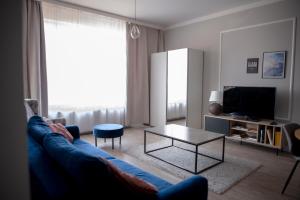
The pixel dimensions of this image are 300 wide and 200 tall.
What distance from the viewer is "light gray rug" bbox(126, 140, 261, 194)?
2607 millimetres

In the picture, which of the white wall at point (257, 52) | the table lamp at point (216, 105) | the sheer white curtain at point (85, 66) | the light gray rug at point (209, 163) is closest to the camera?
the light gray rug at point (209, 163)

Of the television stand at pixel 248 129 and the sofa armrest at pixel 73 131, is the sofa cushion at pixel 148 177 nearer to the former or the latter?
the sofa armrest at pixel 73 131

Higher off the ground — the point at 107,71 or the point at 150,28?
Answer: the point at 150,28

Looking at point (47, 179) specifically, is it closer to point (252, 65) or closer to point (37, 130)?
point (37, 130)

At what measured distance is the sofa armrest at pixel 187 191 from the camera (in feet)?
4.31

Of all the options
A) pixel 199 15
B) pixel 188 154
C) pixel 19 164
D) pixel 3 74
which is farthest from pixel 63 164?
pixel 199 15

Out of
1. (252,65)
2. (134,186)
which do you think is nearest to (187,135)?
(134,186)

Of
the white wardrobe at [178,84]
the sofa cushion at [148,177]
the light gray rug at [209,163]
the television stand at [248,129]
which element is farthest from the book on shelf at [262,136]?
the sofa cushion at [148,177]

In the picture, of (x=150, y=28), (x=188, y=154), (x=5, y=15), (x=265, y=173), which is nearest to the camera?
(x=5, y=15)

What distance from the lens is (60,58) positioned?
13.8 ft

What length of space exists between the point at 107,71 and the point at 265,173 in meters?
3.71

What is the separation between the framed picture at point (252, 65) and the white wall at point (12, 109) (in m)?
4.30

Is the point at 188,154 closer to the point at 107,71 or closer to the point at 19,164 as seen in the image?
the point at 107,71

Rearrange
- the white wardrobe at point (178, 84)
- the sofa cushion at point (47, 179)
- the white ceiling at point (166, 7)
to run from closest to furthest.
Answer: the sofa cushion at point (47, 179) → the white ceiling at point (166, 7) → the white wardrobe at point (178, 84)
